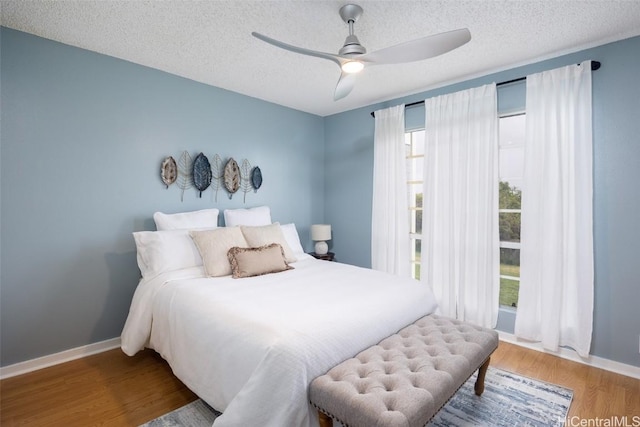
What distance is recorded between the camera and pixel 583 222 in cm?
249

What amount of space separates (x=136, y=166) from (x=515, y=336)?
378 cm

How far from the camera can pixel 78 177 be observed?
2.58 metres

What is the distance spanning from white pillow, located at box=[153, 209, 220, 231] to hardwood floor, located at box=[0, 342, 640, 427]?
1095 millimetres

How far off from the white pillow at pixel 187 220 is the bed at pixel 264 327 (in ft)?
1.51

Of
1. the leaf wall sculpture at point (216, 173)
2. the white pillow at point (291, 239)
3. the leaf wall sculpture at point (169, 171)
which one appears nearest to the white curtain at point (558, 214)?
the white pillow at point (291, 239)

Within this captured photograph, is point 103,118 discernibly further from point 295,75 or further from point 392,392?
point 392,392

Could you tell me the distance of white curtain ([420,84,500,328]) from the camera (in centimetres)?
297

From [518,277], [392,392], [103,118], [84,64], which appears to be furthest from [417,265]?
[84,64]

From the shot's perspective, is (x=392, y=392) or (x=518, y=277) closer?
(x=392, y=392)

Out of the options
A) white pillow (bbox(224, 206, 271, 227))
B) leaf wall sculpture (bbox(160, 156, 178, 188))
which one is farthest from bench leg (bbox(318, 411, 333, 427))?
leaf wall sculpture (bbox(160, 156, 178, 188))

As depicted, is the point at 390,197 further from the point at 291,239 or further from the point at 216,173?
the point at 216,173

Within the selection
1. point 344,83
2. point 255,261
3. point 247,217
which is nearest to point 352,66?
point 344,83

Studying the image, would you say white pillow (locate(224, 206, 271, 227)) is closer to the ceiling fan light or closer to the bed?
the bed

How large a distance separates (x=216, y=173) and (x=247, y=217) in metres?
0.60
